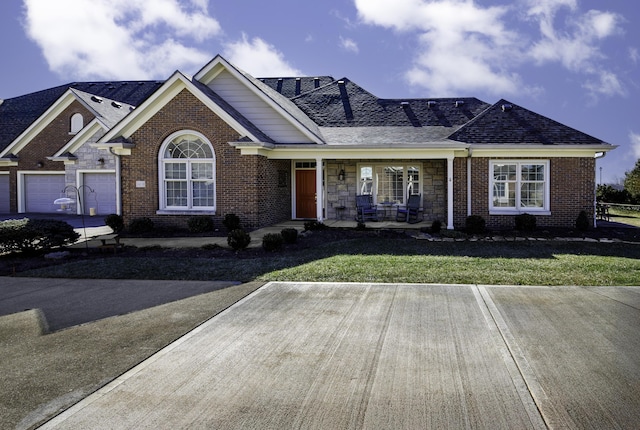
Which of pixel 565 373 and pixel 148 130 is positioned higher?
pixel 148 130

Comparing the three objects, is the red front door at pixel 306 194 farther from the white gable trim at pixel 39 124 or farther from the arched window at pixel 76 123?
the white gable trim at pixel 39 124

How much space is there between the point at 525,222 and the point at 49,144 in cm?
2326

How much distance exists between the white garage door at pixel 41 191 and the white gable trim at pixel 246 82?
1311 cm

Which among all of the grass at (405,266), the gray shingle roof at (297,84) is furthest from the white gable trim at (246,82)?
the gray shingle roof at (297,84)

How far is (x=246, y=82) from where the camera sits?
18.0 metres

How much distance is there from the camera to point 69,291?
29.0ft

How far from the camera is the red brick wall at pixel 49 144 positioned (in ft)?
88.1

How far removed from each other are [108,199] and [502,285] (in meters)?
22.0

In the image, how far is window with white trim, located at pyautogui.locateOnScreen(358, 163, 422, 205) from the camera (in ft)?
65.4

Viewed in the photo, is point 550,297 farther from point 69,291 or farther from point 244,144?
point 244,144

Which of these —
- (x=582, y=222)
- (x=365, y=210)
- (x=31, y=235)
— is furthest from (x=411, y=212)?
(x=31, y=235)

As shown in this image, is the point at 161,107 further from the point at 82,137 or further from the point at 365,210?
the point at 82,137

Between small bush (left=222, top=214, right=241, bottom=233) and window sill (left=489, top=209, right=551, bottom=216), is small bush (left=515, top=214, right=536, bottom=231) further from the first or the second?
small bush (left=222, top=214, right=241, bottom=233)

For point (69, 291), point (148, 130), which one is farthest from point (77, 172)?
point (69, 291)
